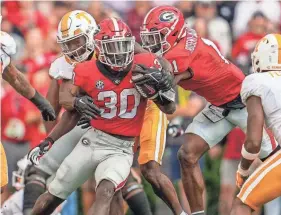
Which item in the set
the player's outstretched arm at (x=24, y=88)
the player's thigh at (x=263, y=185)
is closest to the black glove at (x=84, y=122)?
the player's outstretched arm at (x=24, y=88)

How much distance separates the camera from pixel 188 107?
1118cm

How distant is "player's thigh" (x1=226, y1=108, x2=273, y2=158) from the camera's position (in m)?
8.77

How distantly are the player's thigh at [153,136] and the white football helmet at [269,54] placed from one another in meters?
1.16

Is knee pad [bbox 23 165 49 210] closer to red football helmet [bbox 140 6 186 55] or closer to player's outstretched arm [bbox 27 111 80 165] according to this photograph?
player's outstretched arm [bbox 27 111 80 165]

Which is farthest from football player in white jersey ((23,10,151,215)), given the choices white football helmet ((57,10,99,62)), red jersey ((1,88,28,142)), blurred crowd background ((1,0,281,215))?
red jersey ((1,88,28,142))

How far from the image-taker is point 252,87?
7594 millimetres

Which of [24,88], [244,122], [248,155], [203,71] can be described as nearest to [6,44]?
[24,88]

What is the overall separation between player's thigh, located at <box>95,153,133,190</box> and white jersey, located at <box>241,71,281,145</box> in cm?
99

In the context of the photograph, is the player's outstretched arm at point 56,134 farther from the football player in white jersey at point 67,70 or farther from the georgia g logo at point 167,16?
the georgia g logo at point 167,16

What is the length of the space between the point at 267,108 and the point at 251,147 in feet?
0.99

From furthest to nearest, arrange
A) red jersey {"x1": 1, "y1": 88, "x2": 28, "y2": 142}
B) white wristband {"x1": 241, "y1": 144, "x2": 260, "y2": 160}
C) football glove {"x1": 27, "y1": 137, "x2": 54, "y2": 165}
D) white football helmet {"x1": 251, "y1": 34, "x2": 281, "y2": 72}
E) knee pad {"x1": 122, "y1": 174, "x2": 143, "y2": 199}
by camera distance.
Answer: red jersey {"x1": 1, "y1": 88, "x2": 28, "y2": 142}
knee pad {"x1": 122, "y1": 174, "x2": 143, "y2": 199}
football glove {"x1": 27, "y1": 137, "x2": 54, "y2": 165}
white football helmet {"x1": 251, "y1": 34, "x2": 281, "y2": 72}
white wristband {"x1": 241, "y1": 144, "x2": 260, "y2": 160}

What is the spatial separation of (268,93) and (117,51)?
3.69 ft

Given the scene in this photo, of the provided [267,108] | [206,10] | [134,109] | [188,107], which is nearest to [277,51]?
[267,108]

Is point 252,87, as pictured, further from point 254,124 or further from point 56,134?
point 56,134
